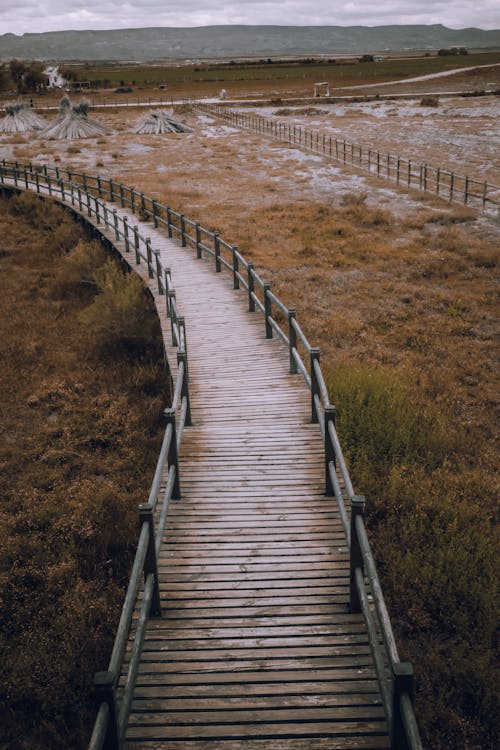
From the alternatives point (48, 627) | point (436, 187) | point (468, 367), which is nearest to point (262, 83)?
point (436, 187)

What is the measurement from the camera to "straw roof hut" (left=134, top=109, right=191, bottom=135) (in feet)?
177

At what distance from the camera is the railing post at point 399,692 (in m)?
3.55

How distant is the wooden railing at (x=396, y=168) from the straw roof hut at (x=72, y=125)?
12.1 meters

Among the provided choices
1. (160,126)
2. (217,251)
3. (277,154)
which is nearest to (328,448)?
(217,251)

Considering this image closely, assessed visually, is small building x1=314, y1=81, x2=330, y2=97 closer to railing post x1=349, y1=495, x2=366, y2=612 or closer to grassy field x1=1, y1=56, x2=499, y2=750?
grassy field x1=1, y1=56, x2=499, y2=750

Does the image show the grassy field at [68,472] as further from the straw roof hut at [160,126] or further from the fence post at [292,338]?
the straw roof hut at [160,126]

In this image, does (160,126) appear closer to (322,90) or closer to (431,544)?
(322,90)

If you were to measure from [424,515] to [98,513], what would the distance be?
12.9 feet

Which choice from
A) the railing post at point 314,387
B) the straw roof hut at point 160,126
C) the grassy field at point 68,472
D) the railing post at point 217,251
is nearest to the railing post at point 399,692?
the grassy field at point 68,472

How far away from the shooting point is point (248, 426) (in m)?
8.55

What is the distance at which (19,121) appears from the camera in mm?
55531

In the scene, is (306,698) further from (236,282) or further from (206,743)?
(236,282)

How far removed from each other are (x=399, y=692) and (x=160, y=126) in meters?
55.4

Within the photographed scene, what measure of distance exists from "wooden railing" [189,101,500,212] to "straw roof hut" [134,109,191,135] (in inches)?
200
